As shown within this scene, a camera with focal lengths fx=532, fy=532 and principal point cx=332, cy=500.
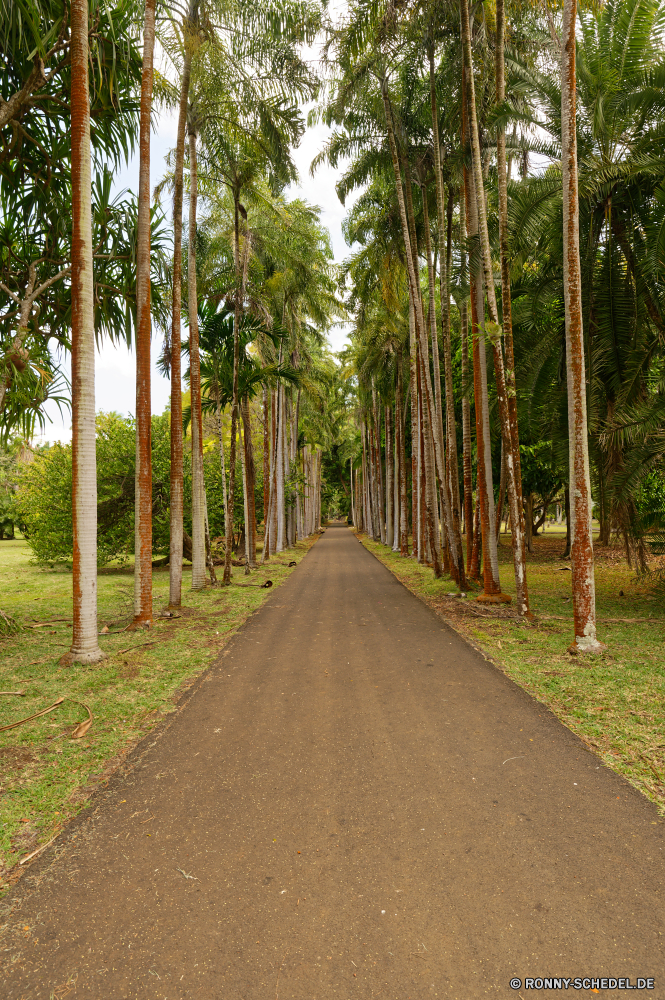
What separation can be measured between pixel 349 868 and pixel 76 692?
4.64 meters

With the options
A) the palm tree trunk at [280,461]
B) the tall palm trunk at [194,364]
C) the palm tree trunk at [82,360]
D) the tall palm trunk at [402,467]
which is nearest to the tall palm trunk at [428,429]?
the tall palm trunk at [194,364]

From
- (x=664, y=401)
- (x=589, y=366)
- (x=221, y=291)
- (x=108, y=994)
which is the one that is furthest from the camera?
(x=221, y=291)

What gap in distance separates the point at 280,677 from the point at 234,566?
15504mm

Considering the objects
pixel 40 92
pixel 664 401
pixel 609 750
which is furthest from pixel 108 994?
pixel 40 92

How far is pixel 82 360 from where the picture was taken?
7.84 meters

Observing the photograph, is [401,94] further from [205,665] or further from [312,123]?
[205,665]

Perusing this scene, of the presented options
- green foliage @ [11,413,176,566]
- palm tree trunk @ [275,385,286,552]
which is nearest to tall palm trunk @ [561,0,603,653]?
green foliage @ [11,413,176,566]

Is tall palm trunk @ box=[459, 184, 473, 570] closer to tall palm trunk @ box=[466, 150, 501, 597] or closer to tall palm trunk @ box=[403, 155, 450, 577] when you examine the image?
tall palm trunk @ box=[403, 155, 450, 577]

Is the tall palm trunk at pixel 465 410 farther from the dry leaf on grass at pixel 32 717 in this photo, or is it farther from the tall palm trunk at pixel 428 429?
the dry leaf on grass at pixel 32 717

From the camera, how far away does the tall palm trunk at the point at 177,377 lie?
40.6ft

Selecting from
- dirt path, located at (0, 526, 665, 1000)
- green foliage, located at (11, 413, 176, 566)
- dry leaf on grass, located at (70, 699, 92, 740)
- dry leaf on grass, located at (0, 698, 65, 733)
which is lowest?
dirt path, located at (0, 526, 665, 1000)

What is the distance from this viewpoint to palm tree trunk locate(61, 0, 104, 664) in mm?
7773

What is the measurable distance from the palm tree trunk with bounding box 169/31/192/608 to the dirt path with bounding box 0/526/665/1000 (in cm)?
722

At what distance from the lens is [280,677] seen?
7336 millimetres
